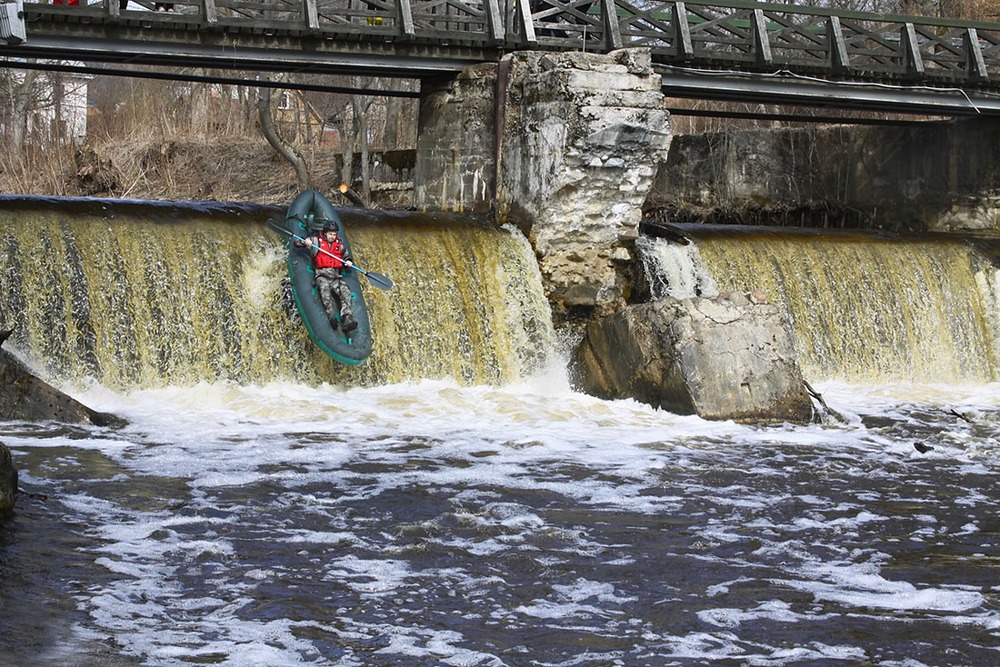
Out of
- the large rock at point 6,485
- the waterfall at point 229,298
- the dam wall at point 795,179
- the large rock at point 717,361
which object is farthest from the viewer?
the dam wall at point 795,179

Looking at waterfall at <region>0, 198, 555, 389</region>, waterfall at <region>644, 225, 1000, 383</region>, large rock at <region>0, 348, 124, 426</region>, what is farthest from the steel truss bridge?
large rock at <region>0, 348, 124, 426</region>

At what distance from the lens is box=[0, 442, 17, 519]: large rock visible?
8.02 meters

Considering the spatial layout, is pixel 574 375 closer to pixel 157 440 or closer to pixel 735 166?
pixel 157 440

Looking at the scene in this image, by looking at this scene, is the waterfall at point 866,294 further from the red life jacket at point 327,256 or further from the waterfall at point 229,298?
the red life jacket at point 327,256

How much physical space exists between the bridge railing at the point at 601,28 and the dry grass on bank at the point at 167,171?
838 centimetres

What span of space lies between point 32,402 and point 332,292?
328 centimetres

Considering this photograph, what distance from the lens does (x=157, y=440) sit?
1088 cm

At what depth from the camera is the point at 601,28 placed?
16922 mm

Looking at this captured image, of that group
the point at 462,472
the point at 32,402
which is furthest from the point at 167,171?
the point at 462,472

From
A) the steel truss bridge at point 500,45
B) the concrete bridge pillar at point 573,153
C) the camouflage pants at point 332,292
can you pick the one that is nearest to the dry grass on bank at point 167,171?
the steel truss bridge at point 500,45

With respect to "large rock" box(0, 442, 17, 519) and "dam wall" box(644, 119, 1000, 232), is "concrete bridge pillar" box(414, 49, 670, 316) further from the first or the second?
"large rock" box(0, 442, 17, 519)

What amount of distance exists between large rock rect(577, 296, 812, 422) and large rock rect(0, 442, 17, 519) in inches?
269

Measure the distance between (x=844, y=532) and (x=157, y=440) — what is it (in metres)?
5.31

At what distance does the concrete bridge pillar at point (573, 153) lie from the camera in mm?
15188
